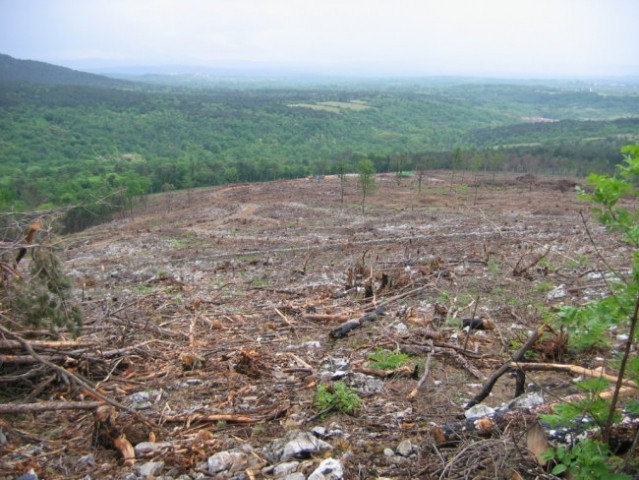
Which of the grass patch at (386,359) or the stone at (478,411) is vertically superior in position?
the stone at (478,411)

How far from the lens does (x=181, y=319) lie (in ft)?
22.6

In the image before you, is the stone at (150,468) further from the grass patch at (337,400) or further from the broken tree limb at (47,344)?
the broken tree limb at (47,344)

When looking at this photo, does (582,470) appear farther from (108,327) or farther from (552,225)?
(552,225)

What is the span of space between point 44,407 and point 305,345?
2.87 m

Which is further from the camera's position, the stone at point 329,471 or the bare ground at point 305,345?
the bare ground at point 305,345

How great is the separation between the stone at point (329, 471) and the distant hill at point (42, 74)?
418ft

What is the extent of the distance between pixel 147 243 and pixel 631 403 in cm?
1812

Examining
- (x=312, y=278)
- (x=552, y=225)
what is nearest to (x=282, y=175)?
(x=552, y=225)

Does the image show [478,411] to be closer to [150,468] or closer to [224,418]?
[224,418]

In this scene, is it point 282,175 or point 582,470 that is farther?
point 282,175

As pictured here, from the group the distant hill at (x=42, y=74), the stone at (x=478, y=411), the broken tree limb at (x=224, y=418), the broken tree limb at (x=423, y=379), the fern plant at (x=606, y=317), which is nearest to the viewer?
the fern plant at (x=606, y=317)

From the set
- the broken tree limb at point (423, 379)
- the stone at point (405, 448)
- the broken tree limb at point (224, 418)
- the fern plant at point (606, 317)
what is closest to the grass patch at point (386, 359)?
the broken tree limb at point (423, 379)

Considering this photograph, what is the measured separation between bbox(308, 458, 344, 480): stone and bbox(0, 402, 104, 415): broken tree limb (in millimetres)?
1827

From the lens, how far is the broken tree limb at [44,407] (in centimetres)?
347
